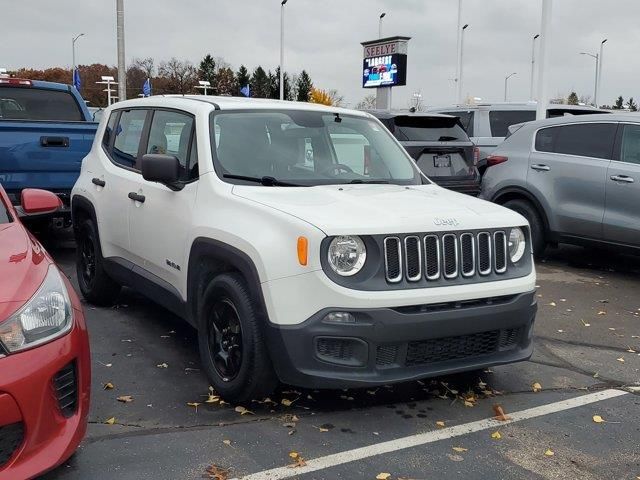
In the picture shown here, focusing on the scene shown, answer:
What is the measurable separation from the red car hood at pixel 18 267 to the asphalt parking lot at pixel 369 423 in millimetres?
918

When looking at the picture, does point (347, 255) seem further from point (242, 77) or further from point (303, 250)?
point (242, 77)

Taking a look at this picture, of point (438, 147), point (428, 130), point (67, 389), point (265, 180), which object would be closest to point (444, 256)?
point (265, 180)

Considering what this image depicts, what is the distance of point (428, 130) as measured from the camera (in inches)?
368

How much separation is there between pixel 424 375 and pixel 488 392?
865mm

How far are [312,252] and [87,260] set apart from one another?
343 cm

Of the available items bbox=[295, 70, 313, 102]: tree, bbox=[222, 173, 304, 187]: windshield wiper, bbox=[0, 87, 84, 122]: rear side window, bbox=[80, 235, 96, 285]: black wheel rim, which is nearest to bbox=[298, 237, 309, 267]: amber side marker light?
bbox=[222, 173, 304, 187]: windshield wiper

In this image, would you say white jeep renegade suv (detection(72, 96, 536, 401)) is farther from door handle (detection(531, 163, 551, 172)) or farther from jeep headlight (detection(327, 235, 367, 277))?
door handle (detection(531, 163, 551, 172))

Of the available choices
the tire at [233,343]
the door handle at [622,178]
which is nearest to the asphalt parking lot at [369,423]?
the tire at [233,343]

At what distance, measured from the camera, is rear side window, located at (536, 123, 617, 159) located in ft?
25.8

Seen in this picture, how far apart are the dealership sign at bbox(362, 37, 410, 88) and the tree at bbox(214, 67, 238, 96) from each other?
5580cm

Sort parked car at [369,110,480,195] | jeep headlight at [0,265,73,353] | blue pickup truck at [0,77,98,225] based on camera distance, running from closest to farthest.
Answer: jeep headlight at [0,265,73,353] → blue pickup truck at [0,77,98,225] → parked car at [369,110,480,195]

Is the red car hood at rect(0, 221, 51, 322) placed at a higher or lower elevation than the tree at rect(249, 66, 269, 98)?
lower

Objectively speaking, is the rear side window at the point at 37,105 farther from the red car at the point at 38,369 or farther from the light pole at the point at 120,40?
the light pole at the point at 120,40

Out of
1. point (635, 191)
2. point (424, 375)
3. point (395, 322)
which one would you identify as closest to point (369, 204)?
point (395, 322)
